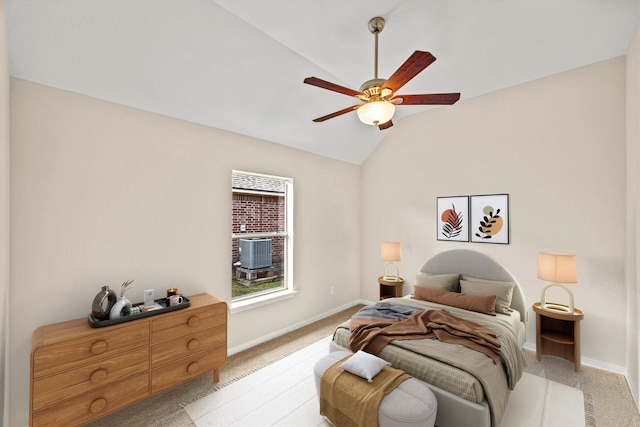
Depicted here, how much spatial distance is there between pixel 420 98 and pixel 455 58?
4.57ft

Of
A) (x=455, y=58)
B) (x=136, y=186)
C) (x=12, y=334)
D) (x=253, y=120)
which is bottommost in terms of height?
(x=12, y=334)

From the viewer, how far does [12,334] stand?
6.56ft

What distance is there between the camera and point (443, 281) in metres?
3.51

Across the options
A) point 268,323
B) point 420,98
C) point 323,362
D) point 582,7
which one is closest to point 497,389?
point 323,362

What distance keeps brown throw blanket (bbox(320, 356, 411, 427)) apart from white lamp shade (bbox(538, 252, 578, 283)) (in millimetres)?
2011

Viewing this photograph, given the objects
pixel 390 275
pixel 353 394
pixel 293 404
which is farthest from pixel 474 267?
pixel 293 404

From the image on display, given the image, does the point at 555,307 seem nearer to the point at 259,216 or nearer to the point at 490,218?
the point at 490,218

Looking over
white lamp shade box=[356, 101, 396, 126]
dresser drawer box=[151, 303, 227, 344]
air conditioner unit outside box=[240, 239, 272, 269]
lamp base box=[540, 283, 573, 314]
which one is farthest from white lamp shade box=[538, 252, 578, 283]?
dresser drawer box=[151, 303, 227, 344]

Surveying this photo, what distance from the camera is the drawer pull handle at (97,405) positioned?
1960mm

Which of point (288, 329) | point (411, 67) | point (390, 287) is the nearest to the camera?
point (411, 67)

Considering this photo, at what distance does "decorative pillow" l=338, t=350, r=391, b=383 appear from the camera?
1.94 metres

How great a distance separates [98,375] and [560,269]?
417 centimetres

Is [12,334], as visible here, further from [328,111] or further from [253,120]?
[328,111]

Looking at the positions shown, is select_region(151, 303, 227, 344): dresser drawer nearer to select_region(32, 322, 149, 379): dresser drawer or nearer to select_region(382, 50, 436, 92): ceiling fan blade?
select_region(32, 322, 149, 379): dresser drawer
